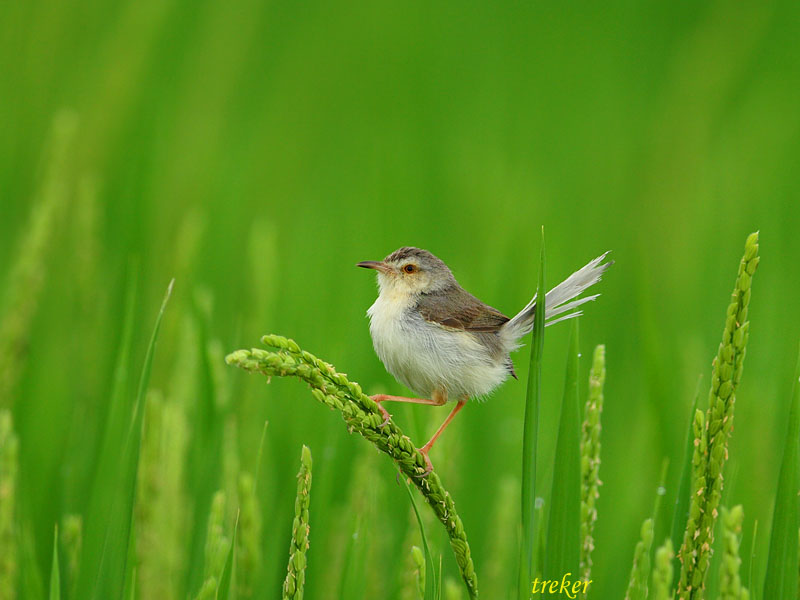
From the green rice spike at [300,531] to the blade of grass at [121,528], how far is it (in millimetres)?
522

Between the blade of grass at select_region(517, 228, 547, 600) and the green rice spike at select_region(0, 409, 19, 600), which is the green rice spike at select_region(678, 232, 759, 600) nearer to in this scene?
the blade of grass at select_region(517, 228, 547, 600)

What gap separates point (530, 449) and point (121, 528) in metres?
0.95

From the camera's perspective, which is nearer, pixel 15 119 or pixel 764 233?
pixel 764 233

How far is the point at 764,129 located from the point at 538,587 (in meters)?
6.08

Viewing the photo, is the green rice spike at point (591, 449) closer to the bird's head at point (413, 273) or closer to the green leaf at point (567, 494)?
the green leaf at point (567, 494)

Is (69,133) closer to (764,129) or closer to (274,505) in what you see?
(274,505)

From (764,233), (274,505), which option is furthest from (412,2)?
(274,505)

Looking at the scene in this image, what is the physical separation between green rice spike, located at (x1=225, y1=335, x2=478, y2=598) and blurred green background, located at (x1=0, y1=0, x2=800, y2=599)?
1.91 ft

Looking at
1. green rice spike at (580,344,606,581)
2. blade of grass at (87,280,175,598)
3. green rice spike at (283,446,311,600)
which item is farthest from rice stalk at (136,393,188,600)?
green rice spike at (580,344,606,581)

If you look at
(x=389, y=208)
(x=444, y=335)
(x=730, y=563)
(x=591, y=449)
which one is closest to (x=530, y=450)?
(x=591, y=449)

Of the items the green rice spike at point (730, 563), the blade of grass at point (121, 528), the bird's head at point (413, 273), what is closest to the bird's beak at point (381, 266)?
the bird's head at point (413, 273)

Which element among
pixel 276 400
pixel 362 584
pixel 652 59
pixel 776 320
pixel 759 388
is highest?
pixel 652 59

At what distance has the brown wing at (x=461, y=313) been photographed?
255 cm

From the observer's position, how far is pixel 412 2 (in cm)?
1008
